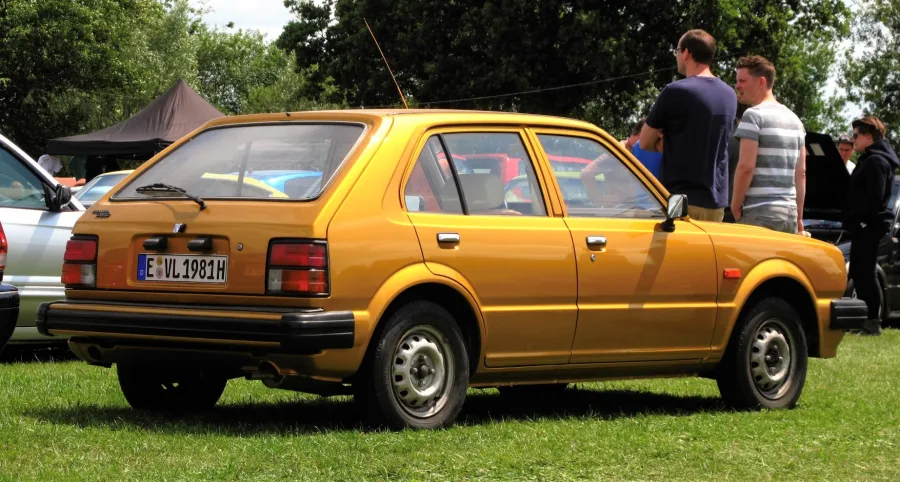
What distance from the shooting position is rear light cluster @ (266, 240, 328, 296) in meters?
6.05

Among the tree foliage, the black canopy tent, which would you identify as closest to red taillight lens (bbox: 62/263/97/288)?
the black canopy tent

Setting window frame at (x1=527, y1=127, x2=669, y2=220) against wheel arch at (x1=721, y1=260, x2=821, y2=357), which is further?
wheel arch at (x1=721, y1=260, x2=821, y2=357)

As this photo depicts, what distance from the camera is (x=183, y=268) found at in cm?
644

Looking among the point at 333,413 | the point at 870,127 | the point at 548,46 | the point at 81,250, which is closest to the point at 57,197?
the point at 81,250

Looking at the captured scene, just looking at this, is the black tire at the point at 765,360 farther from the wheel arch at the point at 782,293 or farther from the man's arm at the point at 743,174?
the man's arm at the point at 743,174

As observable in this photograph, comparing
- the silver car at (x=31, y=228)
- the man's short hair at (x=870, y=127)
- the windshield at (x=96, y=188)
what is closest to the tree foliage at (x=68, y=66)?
the windshield at (x=96, y=188)

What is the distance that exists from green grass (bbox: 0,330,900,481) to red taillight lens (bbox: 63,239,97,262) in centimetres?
74

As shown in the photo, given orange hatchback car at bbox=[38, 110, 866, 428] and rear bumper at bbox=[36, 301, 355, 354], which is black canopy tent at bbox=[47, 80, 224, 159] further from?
rear bumper at bbox=[36, 301, 355, 354]

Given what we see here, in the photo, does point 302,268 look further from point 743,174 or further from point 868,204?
point 868,204

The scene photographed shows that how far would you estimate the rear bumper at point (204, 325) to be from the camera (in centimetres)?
601

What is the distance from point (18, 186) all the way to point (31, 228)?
0.30m

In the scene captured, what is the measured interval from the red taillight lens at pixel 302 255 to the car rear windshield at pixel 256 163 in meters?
0.27

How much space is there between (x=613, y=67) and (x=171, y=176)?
32375 millimetres

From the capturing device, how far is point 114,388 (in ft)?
27.1
